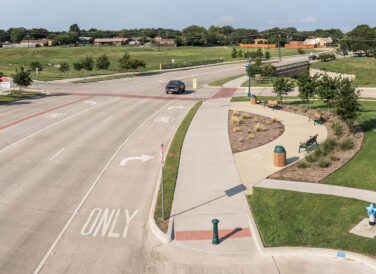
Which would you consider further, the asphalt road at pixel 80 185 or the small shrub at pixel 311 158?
the small shrub at pixel 311 158

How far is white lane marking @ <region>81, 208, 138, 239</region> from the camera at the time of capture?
14492 mm

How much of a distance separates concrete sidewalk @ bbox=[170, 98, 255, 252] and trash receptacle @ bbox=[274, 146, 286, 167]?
6.62ft

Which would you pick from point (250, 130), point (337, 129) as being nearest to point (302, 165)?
point (337, 129)

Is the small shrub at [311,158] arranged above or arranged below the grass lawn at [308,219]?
above

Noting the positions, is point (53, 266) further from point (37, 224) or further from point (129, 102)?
point (129, 102)

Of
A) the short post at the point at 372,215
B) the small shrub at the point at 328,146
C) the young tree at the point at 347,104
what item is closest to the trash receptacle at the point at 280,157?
the small shrub at the point at 328,146

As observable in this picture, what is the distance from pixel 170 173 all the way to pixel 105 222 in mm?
5378

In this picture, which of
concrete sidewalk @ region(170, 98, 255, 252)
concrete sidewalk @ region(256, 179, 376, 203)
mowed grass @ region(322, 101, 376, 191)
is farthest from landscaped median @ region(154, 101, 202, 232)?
mowed grass @ region(322, 101, 376, 191)

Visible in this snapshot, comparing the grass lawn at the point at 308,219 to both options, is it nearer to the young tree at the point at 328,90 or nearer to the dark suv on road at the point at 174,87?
the young tree at the point at 328,90

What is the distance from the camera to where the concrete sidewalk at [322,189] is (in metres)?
16.7

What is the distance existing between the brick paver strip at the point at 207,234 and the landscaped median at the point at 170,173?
68 cm

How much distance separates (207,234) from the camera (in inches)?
555

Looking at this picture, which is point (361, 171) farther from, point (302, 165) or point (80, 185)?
point (80, 185)

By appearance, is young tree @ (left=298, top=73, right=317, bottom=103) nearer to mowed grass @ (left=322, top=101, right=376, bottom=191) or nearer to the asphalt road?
mowed grass @ (left=322, top=101, right=376, bottom=191)
